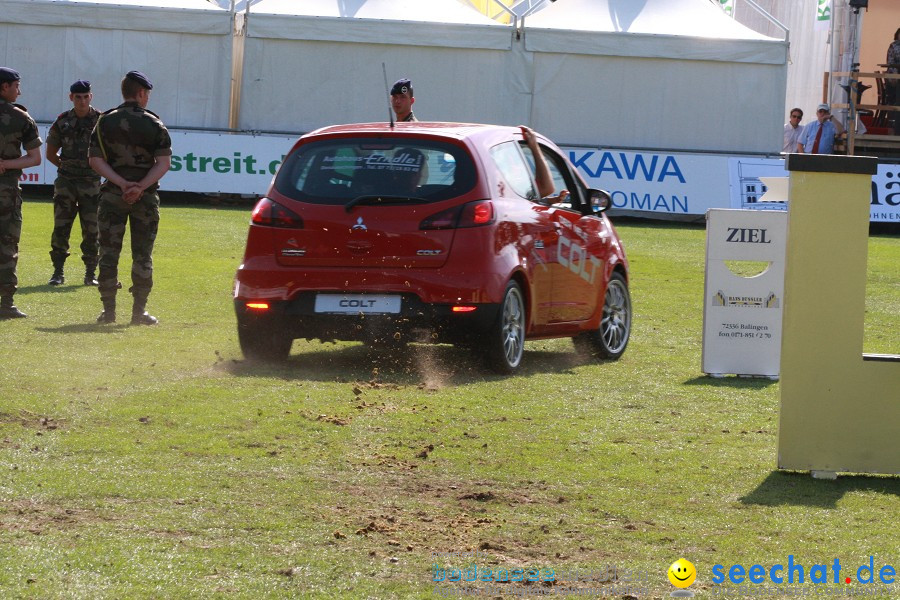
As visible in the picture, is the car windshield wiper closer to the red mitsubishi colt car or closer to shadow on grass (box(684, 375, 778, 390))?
the red mitsubishi colt car

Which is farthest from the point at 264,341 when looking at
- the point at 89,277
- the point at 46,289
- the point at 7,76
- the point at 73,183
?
the point at 73,183

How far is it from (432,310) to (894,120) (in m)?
22.6

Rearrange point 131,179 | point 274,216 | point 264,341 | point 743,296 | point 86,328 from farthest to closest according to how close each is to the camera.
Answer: point 131,179, point 86,328, point 743,296, point 264,341, point 274,216

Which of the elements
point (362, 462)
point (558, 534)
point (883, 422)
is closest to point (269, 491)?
point (362, 462)

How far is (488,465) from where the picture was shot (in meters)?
6.80

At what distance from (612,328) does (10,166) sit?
16.4 feet

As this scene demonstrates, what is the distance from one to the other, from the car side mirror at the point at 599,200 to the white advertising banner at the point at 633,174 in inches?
655

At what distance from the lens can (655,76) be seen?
96.9 ft

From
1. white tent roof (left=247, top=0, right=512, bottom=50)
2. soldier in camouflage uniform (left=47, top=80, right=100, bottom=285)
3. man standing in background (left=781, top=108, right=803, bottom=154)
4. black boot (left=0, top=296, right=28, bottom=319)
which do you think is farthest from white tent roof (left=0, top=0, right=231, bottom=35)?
black boot (left=0, top=296, right=28, bottom=319)

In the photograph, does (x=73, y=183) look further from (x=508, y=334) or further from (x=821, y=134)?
(x=821, y=134)

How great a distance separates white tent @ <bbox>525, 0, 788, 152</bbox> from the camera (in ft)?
95.8

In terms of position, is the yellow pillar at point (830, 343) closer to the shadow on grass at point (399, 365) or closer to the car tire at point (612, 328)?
the shadow on grass at point (399, 365)

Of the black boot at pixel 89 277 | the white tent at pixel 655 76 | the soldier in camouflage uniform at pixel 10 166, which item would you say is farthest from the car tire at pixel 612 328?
the white tent at pixel 655 76

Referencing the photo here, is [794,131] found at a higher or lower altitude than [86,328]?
higher
